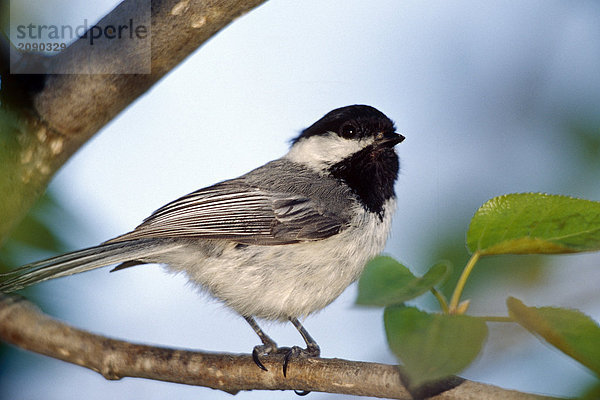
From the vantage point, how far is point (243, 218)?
82.4 inches

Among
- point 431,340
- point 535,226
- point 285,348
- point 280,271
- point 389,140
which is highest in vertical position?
point 389,140

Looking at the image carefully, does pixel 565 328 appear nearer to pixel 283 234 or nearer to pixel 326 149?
pixel 283 234

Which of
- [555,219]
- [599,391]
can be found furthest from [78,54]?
[599,391]

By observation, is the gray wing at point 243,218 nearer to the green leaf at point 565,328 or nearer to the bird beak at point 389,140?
the bird beak at point 389,140

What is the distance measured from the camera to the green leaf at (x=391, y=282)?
0.68 m

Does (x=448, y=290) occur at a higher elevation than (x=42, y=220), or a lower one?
lower

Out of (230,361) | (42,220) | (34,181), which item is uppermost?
(34,181)

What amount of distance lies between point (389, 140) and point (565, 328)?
5.35 feet

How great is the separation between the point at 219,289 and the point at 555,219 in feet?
4.79

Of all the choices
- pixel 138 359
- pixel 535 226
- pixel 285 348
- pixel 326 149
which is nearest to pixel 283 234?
pixel 285 348

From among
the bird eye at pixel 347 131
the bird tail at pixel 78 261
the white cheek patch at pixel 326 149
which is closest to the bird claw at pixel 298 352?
the bird tail at pixel 78 261

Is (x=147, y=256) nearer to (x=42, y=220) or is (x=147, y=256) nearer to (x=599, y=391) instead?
(x=42, y=220)

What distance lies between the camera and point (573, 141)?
6.94 feet

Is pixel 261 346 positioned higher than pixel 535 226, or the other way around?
pixel 535 226
